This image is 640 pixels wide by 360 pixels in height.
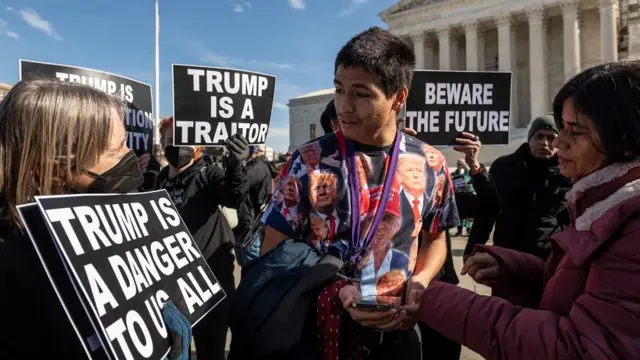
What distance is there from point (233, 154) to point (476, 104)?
2155 mm

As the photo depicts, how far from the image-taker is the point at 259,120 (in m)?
3.98

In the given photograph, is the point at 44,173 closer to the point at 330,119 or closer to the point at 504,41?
the point at 330,119

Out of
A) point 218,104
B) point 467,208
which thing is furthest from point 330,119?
point 218,104

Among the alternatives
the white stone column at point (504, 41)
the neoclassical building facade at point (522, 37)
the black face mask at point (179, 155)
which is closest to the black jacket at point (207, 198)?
the black face mask at point (179, 155)

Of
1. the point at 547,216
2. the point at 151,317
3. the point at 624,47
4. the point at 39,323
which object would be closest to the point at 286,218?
the point at 151,317

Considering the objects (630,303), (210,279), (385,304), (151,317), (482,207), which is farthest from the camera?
(482,207)

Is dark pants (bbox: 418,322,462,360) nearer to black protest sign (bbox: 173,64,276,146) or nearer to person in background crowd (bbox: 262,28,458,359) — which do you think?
person in background crowd (bbox: 262,28,458,359)

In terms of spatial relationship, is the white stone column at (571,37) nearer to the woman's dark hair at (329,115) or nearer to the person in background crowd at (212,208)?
the woman's dark hair at (329,115)

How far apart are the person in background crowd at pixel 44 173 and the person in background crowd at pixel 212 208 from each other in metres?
1.74

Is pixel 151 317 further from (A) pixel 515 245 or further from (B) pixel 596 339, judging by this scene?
(A) pixel 515 245

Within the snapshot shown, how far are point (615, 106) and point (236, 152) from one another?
253cm

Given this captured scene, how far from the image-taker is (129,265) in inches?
49.4

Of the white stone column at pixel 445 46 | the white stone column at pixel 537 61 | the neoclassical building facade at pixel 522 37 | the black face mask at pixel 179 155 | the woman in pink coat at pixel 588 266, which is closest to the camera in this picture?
the woman in pink coat at pixel 588 266

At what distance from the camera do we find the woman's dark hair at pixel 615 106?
118 centimetres
